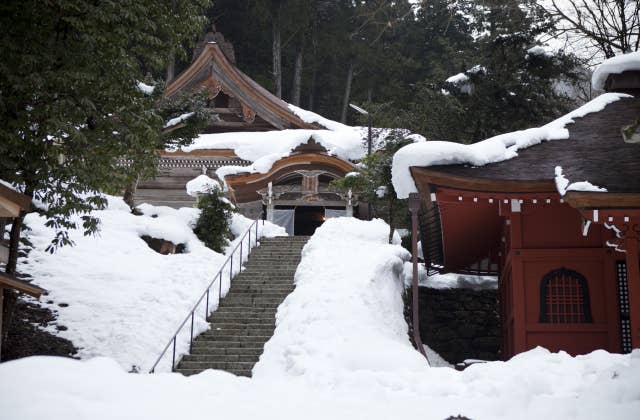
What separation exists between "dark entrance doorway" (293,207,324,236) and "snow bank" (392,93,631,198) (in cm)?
1872

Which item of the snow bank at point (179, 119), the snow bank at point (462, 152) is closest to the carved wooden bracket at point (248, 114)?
the snow bank at point (179, 119)

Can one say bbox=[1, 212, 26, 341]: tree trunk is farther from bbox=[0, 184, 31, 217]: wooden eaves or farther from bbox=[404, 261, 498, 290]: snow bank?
bbox=[404, 261, 498, 290]: snow bank

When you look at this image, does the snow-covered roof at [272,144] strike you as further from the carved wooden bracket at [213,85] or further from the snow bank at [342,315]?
the snow bank at [342,315]

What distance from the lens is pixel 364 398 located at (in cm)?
Answer: 819

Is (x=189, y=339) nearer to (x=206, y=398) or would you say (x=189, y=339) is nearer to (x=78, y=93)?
(x=78, y=93)

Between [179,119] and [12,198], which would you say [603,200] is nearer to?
[12,198]

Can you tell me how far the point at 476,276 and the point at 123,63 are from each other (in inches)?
473

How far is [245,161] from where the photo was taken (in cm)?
2700

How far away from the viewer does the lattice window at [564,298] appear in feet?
39.3

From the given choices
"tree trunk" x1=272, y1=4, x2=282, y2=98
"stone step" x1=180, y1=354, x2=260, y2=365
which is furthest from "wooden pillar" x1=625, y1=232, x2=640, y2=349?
"tree trunk" x1=272, y1=4, x2=282, y2=98

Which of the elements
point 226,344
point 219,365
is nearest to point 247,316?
point 226,344

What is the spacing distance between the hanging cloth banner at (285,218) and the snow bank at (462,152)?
45.8ft

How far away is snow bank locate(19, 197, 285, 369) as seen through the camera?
1338cm

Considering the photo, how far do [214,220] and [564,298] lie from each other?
11.1 m
